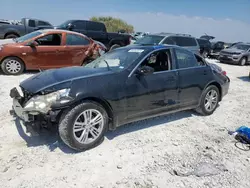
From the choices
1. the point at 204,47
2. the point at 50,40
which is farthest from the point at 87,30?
the point at 204,47

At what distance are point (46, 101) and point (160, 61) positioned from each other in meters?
2.34

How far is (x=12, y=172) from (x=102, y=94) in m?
1.55

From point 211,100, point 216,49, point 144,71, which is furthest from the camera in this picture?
point 216,49

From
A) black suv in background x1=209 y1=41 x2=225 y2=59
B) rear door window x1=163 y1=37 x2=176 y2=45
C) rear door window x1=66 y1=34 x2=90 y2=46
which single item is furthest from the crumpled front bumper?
black suv in background x1=209 y1=41 x2=225 y2=59

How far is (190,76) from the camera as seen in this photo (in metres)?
4.75

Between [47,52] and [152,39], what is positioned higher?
[152,39]

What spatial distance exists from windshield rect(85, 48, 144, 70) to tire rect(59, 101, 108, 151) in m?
0.89

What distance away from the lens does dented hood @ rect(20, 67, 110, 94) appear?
340 centimetres

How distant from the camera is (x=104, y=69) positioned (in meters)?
3.97

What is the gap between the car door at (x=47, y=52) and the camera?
7.75 metres

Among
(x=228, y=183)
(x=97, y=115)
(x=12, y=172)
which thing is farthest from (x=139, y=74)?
(x=12, y=172)

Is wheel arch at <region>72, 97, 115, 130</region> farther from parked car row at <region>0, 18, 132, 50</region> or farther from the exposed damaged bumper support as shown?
parked car row at <region>0, 18, 132, 50</region>

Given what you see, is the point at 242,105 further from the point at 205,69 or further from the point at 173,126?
the point at 173,126

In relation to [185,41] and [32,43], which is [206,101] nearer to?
[32,43]
